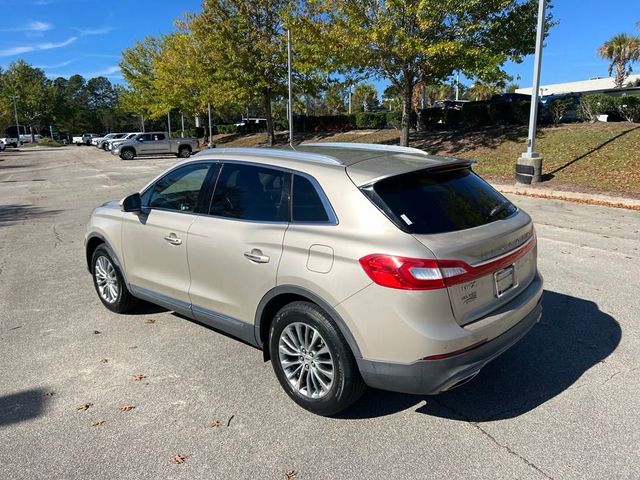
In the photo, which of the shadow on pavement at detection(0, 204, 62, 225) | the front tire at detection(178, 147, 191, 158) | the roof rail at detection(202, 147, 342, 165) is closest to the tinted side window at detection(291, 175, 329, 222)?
the roof rail at detection(202, 147, 342, 165)

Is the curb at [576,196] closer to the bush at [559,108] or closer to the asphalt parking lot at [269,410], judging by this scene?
the asphalt parking lot at [269,410]

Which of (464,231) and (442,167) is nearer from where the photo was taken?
(464,231)

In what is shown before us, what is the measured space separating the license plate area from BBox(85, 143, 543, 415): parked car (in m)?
0.01

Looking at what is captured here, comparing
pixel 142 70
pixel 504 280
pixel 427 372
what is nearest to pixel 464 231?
pixel 504 280

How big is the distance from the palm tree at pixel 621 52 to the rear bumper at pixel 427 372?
184 ft

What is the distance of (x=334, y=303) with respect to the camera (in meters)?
2.85

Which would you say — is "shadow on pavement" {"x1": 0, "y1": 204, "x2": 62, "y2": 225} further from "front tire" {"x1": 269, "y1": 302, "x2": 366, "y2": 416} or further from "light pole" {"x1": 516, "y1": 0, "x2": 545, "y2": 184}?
"light pole" {"x1": 516, "y1": 0, "x2": 545, "y2": 184}

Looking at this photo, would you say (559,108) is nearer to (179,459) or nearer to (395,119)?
(395,119)

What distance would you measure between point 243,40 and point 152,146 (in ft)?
34.2

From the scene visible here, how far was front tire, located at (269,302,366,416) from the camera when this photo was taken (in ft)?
9.65

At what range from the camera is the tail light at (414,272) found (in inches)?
105

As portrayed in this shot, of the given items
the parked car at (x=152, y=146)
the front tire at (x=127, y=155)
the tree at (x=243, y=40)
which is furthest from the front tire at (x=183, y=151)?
the tree at (x=243, y=40)

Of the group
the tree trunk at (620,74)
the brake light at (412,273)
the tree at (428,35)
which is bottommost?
the brake light at (412,273)

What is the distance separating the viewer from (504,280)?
3.10 metres
